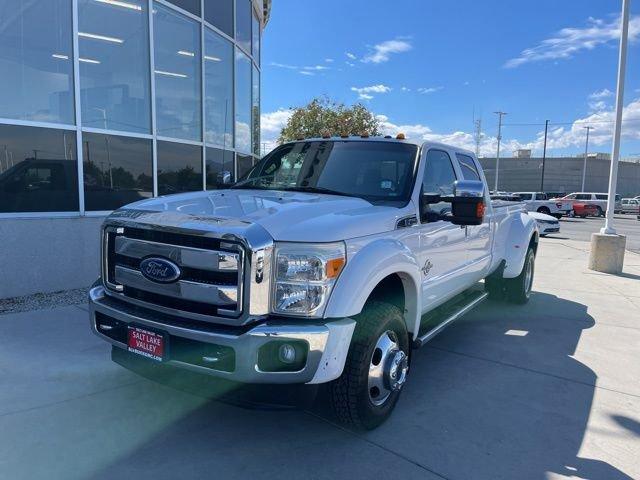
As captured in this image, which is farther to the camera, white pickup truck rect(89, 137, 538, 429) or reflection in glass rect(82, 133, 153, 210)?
reflection in glass rect(82, 133, 153, 210)

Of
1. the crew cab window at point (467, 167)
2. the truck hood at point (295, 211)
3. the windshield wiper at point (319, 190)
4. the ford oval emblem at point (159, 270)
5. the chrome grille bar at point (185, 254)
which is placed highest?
the crew cab window at point (467, 167)

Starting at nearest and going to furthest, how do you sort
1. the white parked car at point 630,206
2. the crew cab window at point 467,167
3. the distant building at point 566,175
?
the crew cab window at point 467,167
the white parked car at point 630,206
the distant building at point 566,175

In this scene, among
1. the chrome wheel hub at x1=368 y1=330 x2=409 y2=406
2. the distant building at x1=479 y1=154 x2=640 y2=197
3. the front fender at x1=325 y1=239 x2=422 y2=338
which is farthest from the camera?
the distant building at x1=479 y1=154 x2=640 y2=197

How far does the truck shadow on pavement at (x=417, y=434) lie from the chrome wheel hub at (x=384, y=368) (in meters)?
0.25

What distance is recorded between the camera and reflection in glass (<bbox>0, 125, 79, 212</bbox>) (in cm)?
615

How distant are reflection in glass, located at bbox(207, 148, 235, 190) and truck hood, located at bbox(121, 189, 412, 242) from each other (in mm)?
5399

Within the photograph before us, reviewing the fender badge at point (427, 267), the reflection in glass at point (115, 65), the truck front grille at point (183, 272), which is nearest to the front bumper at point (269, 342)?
the truck front grille at point (183, 272)

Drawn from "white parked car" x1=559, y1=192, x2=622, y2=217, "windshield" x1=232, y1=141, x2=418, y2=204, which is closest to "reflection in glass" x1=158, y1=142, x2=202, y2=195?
"windshield" x1=232, y1=141, x2=418, y2=204

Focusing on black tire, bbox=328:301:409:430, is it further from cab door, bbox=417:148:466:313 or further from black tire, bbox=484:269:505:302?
black tire, bbox=484:269:505:302

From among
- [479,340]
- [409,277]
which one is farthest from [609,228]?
[409,277]

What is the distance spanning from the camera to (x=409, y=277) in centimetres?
362

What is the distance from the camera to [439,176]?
4.47 m

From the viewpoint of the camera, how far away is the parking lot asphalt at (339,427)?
9.54 ft

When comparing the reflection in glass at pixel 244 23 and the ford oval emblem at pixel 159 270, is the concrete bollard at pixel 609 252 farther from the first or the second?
the ford oval emblem at pixel 159 270
